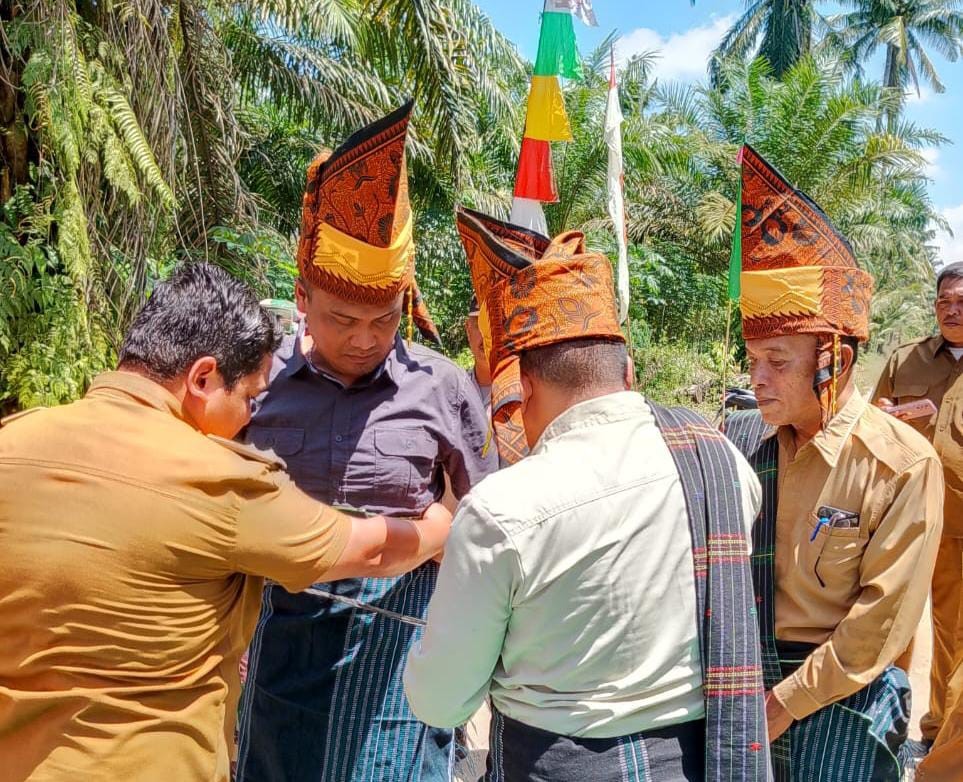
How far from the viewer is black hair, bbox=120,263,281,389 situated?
1642 mm

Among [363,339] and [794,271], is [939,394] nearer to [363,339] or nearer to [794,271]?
[794,271]

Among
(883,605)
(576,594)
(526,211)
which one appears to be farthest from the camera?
(526,211)

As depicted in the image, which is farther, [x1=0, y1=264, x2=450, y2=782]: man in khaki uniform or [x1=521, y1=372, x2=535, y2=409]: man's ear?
[x1=521, y1=372, x2=535, y2=409]: man's ear

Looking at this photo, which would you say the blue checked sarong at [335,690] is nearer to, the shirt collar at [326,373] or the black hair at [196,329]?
the shirt collar at [326,373]

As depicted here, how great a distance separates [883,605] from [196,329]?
62.3 inches

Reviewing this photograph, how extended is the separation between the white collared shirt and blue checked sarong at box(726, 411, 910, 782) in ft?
1.90

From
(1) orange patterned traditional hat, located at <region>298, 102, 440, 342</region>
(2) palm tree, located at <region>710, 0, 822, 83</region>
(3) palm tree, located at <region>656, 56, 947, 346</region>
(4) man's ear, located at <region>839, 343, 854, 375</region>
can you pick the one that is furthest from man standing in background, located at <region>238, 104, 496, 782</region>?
(2) palm tree, located at <region>710, 0, 822, 83</region>

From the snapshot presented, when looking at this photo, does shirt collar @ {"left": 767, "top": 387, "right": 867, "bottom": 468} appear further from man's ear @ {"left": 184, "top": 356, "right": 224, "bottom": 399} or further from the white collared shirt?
man's ear @ {"left": 184, "top": 356, "right": 224, "bottom": 399}

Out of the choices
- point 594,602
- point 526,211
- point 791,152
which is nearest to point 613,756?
point 594,602

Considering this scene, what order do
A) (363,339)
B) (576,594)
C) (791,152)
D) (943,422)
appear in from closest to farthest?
(576,594)
(363,339)
(943,422)
(791,152)

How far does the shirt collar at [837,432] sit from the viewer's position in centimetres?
199

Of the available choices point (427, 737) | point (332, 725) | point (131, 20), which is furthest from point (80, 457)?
point (131, 20)

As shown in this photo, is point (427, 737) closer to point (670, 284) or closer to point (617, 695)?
point (617, 695)

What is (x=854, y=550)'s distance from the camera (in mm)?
1895
